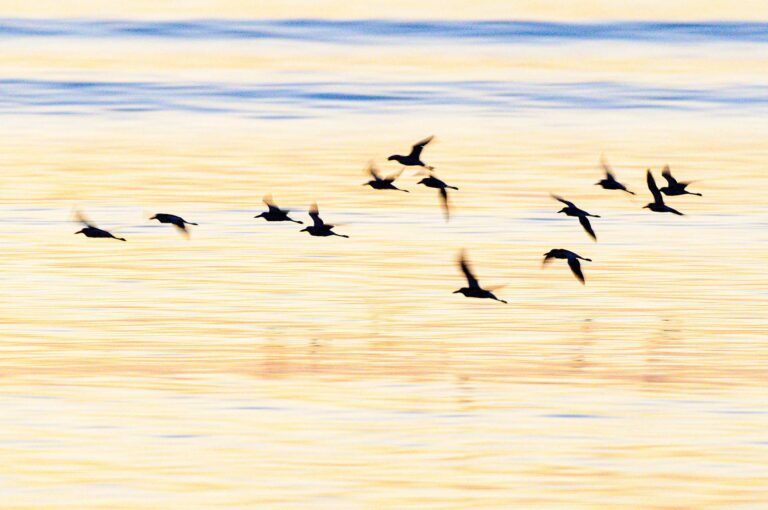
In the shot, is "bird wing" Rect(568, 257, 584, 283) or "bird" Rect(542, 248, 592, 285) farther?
"bird wing" Rect(568, 257, 584, 283)

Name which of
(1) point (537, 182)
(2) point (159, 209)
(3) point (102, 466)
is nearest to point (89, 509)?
(3) point (102, 466)

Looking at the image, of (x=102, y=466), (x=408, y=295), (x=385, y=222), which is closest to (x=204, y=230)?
(x=385, y=222)

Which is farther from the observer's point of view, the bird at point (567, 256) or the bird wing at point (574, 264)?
the bird wing at point (574, 264)

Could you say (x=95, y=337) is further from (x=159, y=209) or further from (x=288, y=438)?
(x=159, y=209)

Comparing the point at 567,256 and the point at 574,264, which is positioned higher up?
the point at 567,256

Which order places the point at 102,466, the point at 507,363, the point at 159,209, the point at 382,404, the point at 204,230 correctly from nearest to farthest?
the point at 102,466 → the point at 382,404 → the point at 507,363 → the point at 204,230 → the point at 159,209

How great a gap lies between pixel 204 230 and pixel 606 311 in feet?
45.5

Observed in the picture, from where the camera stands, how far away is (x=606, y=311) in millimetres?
34312

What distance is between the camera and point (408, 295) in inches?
1419

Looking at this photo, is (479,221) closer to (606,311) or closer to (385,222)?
(385,222)

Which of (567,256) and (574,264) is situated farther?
(574,264)

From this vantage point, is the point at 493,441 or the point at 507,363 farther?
the point at 507,363

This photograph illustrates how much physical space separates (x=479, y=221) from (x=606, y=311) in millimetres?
13998

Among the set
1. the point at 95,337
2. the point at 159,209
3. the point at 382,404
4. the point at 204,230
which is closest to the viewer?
the point at 382,404
